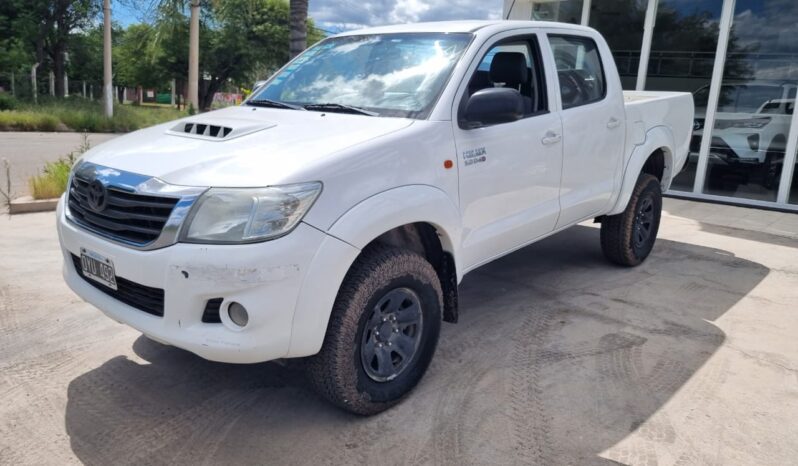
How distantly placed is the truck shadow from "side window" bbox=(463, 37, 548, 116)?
60.9 inches

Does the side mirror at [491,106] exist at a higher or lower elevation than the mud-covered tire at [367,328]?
higher

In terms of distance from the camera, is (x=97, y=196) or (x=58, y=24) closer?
(x=97, y=196)

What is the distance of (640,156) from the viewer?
5.25 m

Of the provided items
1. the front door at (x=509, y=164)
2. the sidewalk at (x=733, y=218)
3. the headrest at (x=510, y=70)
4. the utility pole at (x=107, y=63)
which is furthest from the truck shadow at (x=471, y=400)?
the utility pole at (x=107, y=63)

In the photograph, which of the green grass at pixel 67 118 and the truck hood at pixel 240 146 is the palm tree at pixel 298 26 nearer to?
the truck hood at pixel 240 146

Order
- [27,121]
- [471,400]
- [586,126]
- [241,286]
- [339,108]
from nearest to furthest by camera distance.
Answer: [241,286] → [471,400] → [339,108] → [586,126] → [27,121]

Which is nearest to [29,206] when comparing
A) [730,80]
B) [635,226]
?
[635,226]

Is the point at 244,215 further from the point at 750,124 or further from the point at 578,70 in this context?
the point at 750,124

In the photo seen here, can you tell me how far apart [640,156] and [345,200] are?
3.43 meters

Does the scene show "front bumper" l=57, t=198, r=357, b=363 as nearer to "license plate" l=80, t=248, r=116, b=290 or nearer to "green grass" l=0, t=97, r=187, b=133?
"license plate" l=80, t=248, r=116, b=290

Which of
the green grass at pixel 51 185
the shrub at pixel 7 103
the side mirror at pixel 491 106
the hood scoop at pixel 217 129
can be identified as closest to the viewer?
the hood scoop at pixel 217 129

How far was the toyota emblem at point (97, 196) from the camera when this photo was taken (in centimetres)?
288

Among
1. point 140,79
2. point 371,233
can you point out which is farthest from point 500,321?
point 140,79

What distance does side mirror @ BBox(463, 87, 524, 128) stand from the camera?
131 inches
